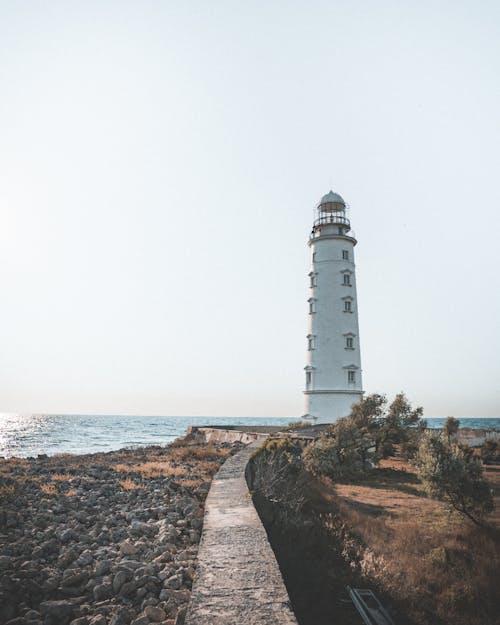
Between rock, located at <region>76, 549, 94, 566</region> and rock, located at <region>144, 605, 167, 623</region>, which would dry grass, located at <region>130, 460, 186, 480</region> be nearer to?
rock, located at <region>76, 549, 94, 566</region>

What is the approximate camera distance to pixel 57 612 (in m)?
4.50

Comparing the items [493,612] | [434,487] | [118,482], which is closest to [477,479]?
[434,487]

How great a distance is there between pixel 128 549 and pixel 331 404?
27292 mm

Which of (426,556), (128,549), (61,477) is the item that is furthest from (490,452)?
(128,549)

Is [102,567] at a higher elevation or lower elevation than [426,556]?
higher

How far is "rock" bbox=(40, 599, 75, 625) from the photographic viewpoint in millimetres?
4422

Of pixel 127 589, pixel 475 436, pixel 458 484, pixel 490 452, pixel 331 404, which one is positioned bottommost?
pixel 490 452

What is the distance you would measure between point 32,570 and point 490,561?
31.7 ft

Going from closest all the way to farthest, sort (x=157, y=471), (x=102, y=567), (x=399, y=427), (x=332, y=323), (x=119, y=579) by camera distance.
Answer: (x=119, y=579)
(x=102, y=567)
(x=157, y=471)
(x=399, y=427)
(x=332, y=323)

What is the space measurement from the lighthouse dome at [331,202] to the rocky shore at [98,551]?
3096cm

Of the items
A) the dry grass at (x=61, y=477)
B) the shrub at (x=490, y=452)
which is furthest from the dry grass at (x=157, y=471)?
the shrub at (x=490, y=452)

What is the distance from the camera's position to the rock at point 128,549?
6031 mm

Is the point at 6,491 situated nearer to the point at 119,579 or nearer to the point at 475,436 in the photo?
the point at 119,579

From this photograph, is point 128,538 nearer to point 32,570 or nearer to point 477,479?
point 32,570
